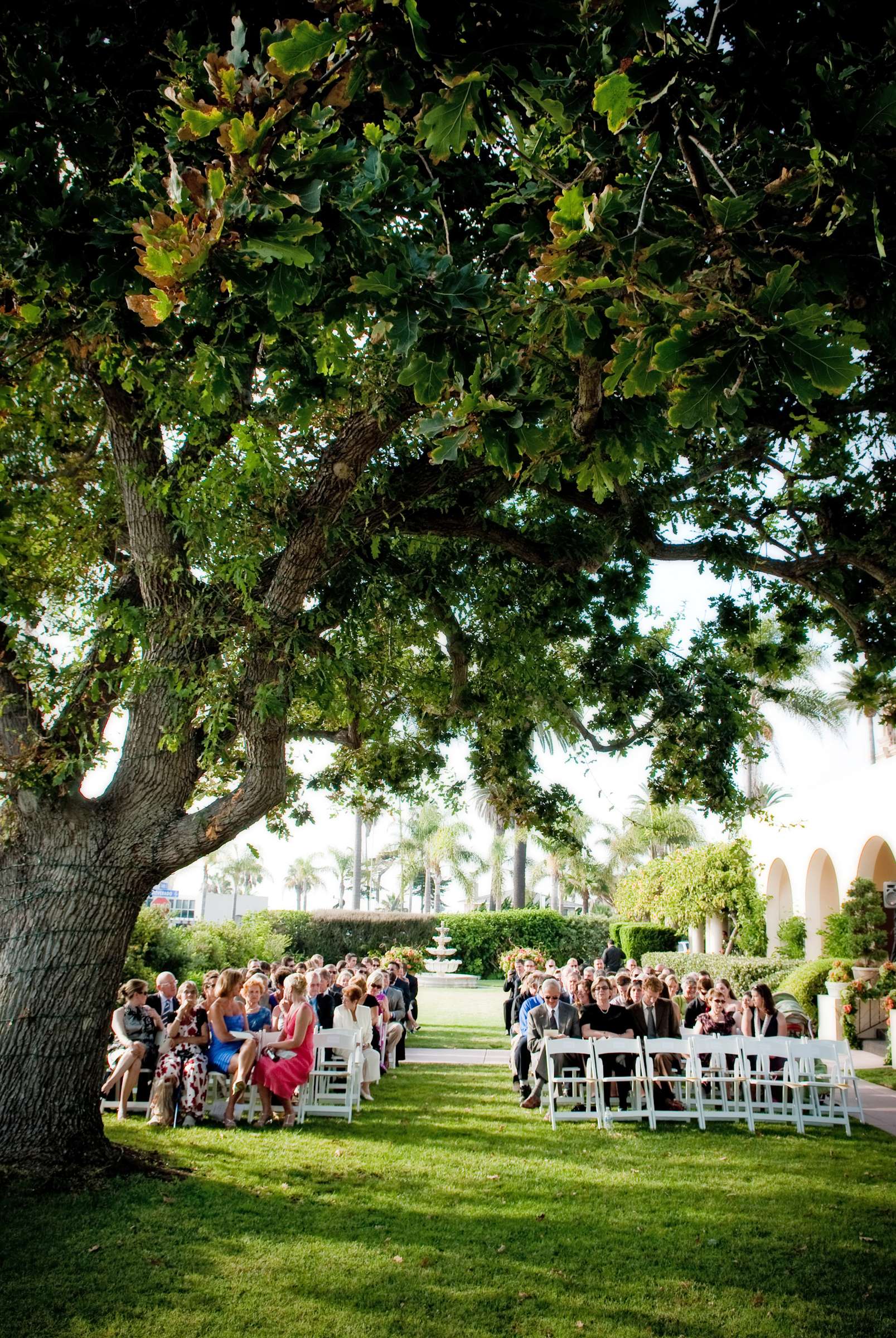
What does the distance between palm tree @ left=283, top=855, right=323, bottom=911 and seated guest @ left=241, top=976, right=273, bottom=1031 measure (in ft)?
334

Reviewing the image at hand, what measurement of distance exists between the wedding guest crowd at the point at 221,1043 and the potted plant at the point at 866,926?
10.2 metres

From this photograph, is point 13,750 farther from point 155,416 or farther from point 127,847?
point 155,416

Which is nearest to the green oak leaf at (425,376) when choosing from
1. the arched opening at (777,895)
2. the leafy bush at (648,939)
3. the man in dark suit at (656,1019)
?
the man in dark suit at (656,1019)

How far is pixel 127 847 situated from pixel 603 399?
521 centimetres

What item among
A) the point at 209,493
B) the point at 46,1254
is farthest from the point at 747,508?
the point at 46,1254

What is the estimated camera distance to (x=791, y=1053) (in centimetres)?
1038

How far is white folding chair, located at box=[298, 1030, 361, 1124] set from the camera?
34.5ft

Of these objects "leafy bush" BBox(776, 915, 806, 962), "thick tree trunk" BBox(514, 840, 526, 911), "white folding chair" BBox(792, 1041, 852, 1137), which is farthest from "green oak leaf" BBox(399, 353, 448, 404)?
"thick tree trunk" BBox(514, 840, 526, 911)

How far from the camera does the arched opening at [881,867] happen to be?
67.2ft

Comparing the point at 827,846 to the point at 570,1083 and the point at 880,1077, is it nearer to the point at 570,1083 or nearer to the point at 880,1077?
the point at 880,1077

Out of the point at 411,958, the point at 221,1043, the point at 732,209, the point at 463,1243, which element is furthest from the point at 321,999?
the point at 411,958

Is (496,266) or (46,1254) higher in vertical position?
(496,266)

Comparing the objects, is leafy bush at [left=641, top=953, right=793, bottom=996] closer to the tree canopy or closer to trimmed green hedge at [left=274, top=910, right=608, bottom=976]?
the tree canopy

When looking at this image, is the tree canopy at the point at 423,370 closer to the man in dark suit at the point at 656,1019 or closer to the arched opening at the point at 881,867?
the man in dark suit at the point at 656,1019
